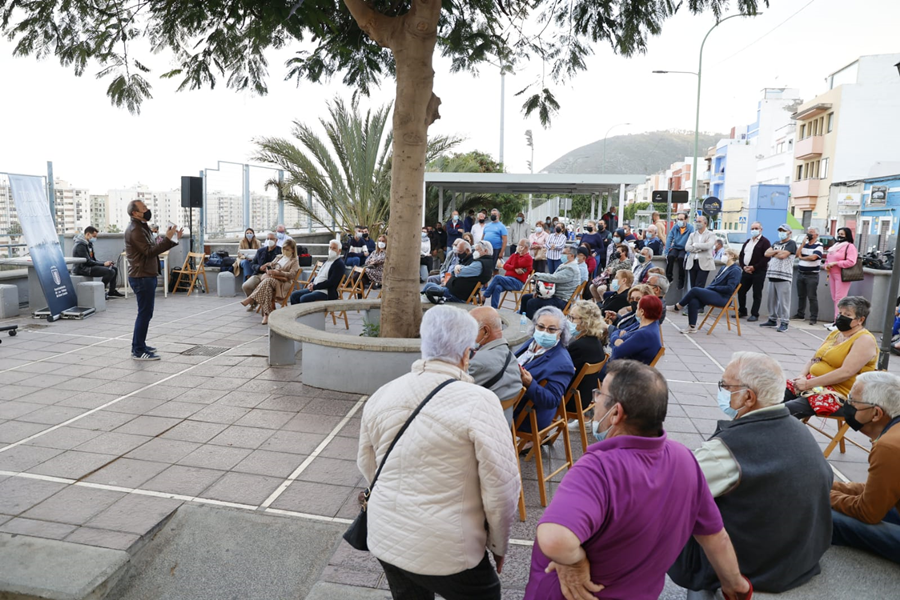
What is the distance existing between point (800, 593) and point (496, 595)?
124 cm

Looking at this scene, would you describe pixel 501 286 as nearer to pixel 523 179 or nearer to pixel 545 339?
pixel 545 339

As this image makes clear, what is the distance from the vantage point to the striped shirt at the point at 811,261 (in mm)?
10992

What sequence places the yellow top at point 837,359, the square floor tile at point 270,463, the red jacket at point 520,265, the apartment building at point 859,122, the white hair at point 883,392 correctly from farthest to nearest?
the apartment building at point 859,122
the red jacket at point 520,265
the yellow top at point 837,359
the square floor tile at point 270,463
the white hair at point 883,392

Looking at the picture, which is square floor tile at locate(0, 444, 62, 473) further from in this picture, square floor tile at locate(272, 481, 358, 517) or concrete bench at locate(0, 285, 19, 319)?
concrete bench at locate(0, 285, 19, 319)

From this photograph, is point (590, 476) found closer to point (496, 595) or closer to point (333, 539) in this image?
point (496, 595)

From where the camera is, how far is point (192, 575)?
3287 mm

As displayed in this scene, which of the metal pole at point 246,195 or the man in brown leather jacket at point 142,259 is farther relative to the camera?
the metal pole at point 246,195

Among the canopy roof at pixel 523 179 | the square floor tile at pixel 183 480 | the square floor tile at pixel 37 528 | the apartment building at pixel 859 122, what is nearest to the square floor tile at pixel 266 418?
the square floor tile at pixel 183 480

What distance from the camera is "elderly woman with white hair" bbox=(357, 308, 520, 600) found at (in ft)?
6.68

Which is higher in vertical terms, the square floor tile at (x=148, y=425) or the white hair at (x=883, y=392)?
the white hair at (x=883, y=392)

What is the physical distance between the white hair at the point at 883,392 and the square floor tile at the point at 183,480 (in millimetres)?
3687

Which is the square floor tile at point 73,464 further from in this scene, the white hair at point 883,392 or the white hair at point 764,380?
the white hair at point 883,392

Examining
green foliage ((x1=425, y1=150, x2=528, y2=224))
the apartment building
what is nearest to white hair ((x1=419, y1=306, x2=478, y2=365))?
green foliage ((x1=425, y1=150, x2=528, y2=224))

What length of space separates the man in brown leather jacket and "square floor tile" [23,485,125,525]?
11.6ft
